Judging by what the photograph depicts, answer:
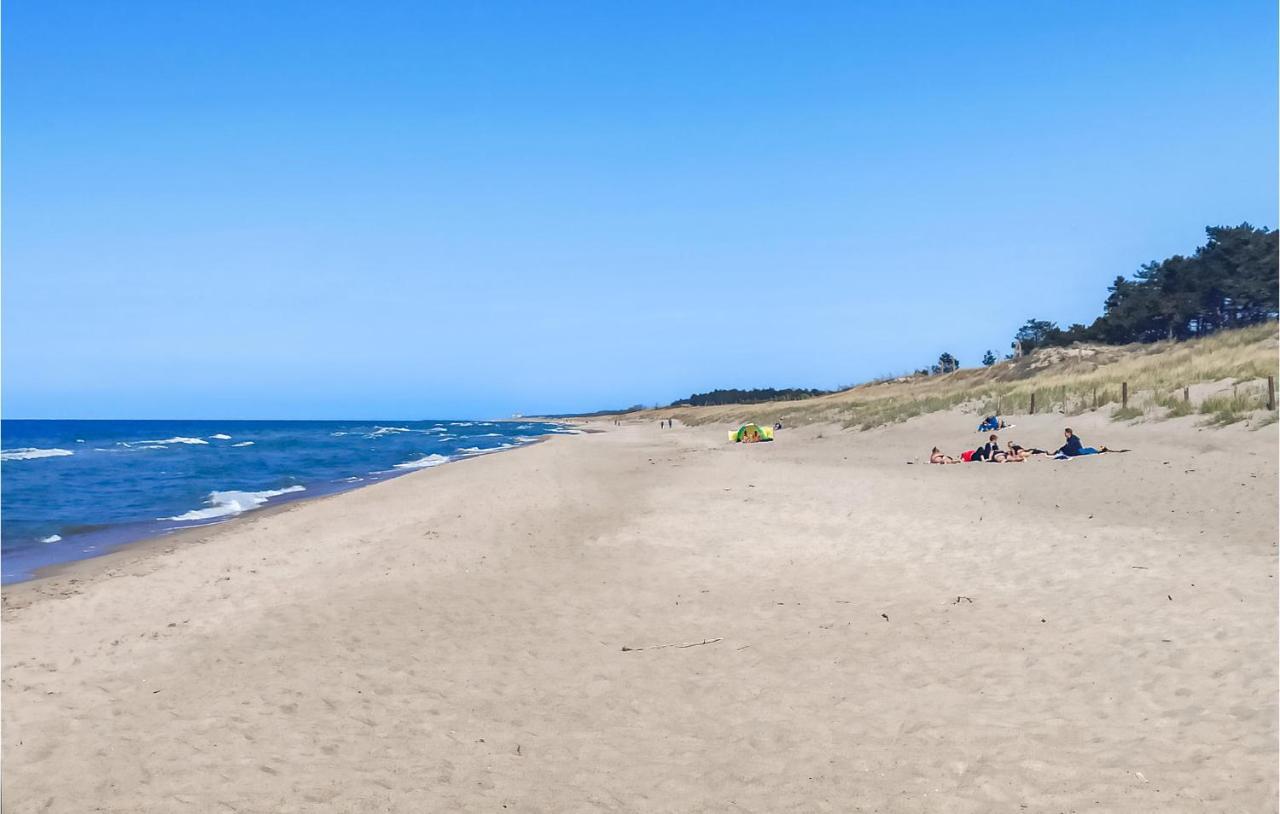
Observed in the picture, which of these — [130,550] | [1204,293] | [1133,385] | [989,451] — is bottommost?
[130,550]

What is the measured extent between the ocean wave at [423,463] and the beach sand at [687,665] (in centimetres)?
2238

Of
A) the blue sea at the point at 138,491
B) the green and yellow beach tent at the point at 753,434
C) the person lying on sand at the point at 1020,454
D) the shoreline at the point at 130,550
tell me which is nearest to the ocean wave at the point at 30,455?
the blue sea at the point at 138,491

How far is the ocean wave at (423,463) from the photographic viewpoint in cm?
3642

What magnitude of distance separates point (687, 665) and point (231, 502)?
20.5 meters

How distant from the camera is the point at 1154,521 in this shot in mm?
11234

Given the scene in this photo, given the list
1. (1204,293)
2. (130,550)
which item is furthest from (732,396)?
(130,550)

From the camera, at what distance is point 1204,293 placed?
5322 centimetres

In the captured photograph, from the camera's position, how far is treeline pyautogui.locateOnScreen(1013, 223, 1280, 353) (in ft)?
160

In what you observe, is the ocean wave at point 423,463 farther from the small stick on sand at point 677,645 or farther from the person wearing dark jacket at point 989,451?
the small stick on sand at point 677,645

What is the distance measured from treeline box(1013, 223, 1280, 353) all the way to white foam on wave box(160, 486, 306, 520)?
53712 mm

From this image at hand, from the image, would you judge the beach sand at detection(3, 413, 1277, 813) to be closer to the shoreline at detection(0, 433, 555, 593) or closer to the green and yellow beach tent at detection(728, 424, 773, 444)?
the shoreline at detection(0, 433, 555, 593)

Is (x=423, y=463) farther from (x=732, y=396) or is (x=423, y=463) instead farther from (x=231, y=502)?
(x=732, y=396)

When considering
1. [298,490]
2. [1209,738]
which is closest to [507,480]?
[298,490]

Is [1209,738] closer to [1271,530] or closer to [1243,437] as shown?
[1271,530]
